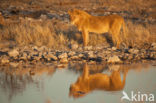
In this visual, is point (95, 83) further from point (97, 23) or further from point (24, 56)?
point (97, 23)

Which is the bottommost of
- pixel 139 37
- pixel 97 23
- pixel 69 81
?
pixel 139 37

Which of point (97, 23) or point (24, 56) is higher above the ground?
point (97, 23)

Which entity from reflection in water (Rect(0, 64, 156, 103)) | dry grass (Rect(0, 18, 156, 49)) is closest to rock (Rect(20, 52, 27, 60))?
reflection in water (Rect(0, 64, 156, 103))

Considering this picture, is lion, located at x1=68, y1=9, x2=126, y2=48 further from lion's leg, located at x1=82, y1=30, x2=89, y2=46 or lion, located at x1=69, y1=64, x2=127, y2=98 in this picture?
lion, located at x1=69, y1=64, x2=127, y2=98

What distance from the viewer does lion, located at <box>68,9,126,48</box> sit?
32.7 feet

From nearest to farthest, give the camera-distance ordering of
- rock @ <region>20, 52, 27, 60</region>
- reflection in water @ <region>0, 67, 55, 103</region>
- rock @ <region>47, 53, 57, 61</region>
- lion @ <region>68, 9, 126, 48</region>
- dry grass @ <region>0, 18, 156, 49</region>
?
1. reflection in water @ <region>0, 67, 55, 103</region>
2. rock @ <region>47, 53, 57, 61</region>
3. rock @ <region>20, 52, 27, 60</region>
4. lion @ <region>68, 9, 126, 48</region>
5. dry grass @ <region>0, 18, 156, 49</region>

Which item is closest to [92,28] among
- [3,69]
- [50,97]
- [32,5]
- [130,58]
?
[130,58]

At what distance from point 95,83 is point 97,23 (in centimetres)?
465

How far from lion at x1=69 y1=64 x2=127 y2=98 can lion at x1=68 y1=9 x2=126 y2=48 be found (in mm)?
3645

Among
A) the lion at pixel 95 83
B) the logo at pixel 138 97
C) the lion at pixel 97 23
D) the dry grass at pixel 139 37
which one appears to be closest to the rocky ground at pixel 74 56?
the lion at pixel 97 23

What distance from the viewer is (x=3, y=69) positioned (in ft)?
23.5

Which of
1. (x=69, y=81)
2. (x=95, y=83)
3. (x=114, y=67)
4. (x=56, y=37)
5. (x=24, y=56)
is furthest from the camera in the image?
(x=56, y=37)

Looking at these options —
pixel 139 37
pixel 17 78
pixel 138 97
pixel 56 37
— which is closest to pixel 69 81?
pixel 17 78

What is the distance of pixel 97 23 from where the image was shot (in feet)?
33.1
